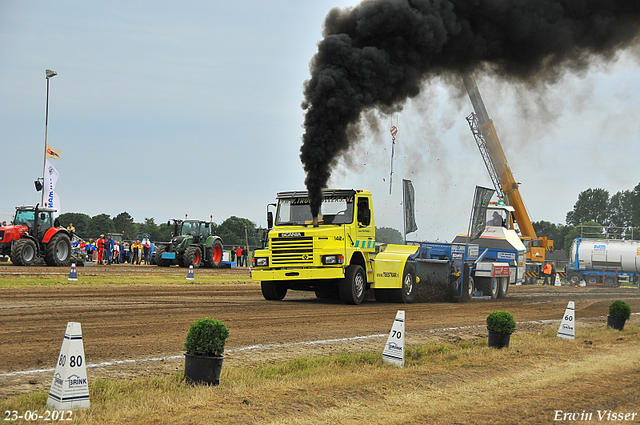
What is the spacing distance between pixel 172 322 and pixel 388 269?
23.7 ft

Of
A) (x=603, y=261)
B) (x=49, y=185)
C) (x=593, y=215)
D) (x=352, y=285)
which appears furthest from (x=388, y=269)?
(x=593, y=215)

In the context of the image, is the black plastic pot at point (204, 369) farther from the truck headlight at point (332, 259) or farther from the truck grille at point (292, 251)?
the truck grille at point (292, 251)

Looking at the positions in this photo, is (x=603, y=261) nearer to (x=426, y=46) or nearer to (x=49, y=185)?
(x=426, y=46)

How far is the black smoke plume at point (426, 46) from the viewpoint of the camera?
16375mm

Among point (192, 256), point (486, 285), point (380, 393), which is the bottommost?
point (380, 393)

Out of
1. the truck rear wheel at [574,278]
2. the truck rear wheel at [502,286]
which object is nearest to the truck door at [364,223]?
the truck rear wheel at [502,286]

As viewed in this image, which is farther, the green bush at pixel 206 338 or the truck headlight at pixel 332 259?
the truck headlight at pixel 332 259

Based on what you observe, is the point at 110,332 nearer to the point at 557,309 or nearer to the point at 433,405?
the point at 433,405

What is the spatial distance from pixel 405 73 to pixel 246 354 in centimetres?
1171

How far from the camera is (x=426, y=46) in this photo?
1752cm

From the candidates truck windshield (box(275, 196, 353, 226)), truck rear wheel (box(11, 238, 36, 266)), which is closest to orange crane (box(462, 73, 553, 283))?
truck windshield (box(275, 196, 353, 226))

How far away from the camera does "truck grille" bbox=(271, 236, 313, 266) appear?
15031 millimetres

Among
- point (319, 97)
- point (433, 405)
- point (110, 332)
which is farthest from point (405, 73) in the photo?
point (433, 405)

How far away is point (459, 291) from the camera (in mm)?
20031
